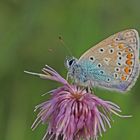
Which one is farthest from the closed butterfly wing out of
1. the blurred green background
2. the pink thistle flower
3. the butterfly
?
the blurred green background

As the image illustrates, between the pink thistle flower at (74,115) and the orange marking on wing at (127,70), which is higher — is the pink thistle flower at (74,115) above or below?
below

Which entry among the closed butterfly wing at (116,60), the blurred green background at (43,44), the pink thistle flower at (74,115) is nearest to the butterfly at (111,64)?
the closed butterfly wing at (116,60)

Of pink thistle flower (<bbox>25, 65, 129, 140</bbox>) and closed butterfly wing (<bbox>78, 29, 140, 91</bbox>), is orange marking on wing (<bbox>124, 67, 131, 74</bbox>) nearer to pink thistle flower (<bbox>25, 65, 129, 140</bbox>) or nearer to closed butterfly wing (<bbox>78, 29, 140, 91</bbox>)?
closed butterfly wing (<bbox>78, 29, 140, 91</bbox>)

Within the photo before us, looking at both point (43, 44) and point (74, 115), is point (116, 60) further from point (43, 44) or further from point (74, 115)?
point (43, 44)

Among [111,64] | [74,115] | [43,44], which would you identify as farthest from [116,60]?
[43,44]

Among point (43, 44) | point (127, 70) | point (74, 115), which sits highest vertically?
point (43, 44)

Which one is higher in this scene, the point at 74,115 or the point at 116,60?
the point at 116,60

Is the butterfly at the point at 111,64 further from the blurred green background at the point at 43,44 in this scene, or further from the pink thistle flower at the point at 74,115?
the blurred green background at the point at 43,44
